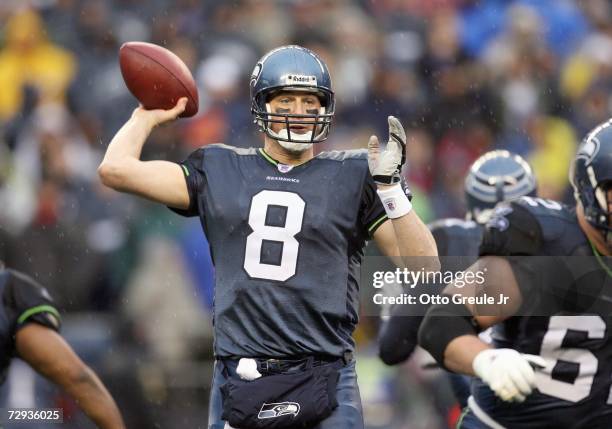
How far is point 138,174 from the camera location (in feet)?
14.6

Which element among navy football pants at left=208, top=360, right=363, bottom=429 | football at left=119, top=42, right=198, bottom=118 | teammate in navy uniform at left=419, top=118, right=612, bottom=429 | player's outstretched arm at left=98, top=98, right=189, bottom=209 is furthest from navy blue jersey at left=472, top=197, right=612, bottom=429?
football at left=119, top=42, right=198, bottom=118

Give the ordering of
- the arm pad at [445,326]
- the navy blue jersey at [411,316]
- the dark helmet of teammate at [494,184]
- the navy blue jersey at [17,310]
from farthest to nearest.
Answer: the dark helmet of teammate at [494,184] < the navy blue jersey at [411,316] < the navy blue jersey at [17,310] < the arm pad at [445,326]

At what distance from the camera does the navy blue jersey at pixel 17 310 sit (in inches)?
196

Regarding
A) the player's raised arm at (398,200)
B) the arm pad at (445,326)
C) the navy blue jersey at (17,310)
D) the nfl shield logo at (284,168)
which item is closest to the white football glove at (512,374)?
the arm pad at (445,326)

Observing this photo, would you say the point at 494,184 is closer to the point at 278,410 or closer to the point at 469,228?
the point at 469,228

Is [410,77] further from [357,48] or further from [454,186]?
[454,186]

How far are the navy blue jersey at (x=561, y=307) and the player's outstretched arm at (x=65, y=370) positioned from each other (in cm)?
163

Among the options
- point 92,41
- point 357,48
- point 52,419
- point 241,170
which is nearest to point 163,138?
point 92,41

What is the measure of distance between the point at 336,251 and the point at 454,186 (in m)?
5.46

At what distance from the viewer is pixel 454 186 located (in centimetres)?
983

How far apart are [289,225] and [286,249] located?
9 cm

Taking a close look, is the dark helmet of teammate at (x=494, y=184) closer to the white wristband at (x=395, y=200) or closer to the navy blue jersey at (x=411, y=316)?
the navy blue jersey at (x=411, y=316)

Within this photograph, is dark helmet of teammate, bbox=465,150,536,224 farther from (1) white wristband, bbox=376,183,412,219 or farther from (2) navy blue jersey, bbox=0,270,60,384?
(2) navy blue jersey, bbox=0,270,60,384

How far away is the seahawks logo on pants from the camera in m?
4.33
